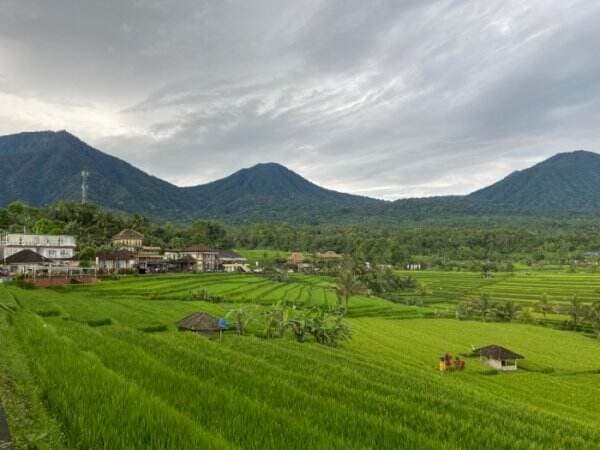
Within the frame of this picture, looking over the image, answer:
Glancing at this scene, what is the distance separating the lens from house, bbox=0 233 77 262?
195 feet

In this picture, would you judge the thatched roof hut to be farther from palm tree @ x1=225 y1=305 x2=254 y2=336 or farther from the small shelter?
the small shelter

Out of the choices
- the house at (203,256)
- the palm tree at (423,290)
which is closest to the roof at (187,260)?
the house at (203,256)

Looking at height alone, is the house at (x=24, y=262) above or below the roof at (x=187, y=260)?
above

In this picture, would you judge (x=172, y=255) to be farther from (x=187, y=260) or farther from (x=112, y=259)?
(x=112, y=259)

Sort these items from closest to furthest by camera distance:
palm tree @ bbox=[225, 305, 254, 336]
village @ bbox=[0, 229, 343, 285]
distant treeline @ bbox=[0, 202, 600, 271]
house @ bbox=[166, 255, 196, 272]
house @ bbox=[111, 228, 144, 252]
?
palm tree @ bbox=[225, 305, 254, 336] → village @ bbox=[0, 229, 343, 285] → house @ bbox=[166, 255, 196, 272] → house @ bbox=[111, 228, 144, 252] → distant treeline @ bbox=[0, 202, 600, 271]

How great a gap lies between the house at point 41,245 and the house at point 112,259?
5726 mm

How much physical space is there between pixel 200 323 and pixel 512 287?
73.3m

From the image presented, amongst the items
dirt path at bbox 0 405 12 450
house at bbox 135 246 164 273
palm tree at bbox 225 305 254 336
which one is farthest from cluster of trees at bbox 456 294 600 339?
dirt path at bbox 0 405 12 450

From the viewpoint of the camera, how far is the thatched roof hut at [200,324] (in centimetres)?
2469

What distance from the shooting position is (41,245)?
6159 centimetres

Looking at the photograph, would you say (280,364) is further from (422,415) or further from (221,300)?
(221,300)

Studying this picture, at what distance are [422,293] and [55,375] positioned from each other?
78262 millimetres

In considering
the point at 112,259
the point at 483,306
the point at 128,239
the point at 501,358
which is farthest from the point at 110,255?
the point at 483,306

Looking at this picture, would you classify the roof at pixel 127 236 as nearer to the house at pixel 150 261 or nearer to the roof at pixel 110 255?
the house at pixel 150 261
